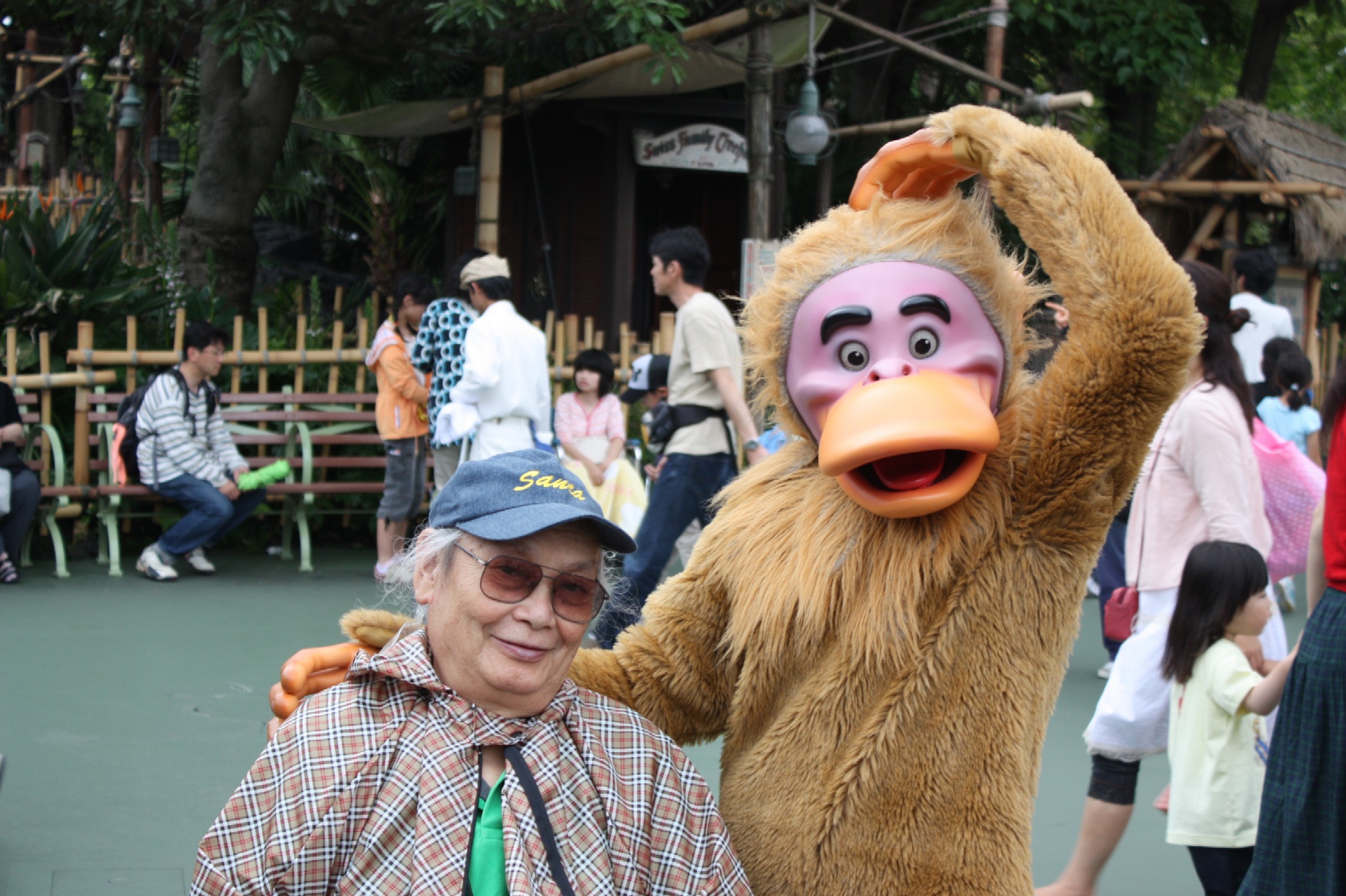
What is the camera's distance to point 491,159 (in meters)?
10.3

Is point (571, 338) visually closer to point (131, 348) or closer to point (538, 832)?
point (131, 348)

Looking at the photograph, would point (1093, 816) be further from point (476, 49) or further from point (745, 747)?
point (476, 49)

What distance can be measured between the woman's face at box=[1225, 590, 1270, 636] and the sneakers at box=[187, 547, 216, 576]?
614 centimetres

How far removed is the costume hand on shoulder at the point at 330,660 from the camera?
1953 mm

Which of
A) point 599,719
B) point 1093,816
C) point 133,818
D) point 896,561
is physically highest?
point 896,561

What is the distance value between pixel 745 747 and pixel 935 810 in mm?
337

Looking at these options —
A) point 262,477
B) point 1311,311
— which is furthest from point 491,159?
point 1311,311

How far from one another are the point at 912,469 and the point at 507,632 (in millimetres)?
626

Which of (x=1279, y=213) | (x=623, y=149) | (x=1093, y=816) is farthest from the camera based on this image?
(x=623, y=149)

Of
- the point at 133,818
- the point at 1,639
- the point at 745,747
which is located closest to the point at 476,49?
the point at 1,639

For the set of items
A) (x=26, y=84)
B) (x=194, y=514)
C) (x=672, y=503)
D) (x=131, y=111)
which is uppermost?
(x=26, y=84)

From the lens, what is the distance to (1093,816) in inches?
137

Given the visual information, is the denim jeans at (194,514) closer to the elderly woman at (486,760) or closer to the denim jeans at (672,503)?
the denim jeans at (672,503)

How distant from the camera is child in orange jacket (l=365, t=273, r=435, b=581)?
750cm
